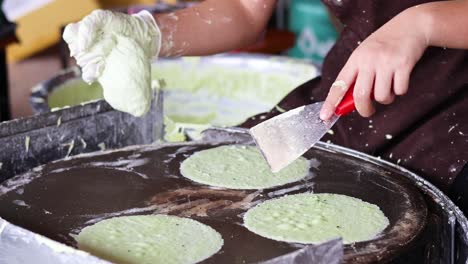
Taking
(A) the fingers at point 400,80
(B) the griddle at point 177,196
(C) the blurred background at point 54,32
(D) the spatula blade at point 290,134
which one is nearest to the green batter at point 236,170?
(B) the griddle at point 177,196

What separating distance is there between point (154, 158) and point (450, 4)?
2.52ft

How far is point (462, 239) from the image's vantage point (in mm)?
1605

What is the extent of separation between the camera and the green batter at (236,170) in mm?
1755

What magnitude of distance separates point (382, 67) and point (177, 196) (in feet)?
1.69

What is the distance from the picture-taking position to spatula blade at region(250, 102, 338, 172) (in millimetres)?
1596

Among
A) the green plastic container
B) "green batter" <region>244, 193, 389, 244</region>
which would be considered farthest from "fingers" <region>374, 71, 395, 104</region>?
the green plastic container

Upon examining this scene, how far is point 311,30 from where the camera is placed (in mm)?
4742

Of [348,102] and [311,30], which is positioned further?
[311,30]

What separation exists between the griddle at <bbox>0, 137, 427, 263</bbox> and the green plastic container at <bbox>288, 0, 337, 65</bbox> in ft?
9.18

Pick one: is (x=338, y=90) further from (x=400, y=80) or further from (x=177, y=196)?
(x=177, y=196)

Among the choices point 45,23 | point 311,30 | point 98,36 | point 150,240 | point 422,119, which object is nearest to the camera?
point 150,240

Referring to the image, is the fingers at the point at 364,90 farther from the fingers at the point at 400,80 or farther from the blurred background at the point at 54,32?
the blurred background at the point at 54,32

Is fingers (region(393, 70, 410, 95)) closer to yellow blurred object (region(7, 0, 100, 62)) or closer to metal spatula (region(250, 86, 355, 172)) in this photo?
metal spatula (region(250, 86, 355, 172))

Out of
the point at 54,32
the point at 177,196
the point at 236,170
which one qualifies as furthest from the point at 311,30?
the point at 177,196
